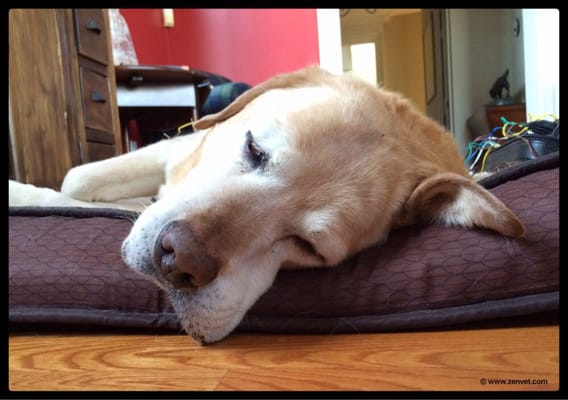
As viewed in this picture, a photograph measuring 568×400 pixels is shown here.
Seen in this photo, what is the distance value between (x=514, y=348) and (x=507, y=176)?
61 cm

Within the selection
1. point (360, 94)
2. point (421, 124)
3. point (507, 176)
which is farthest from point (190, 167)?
point (507, 176)

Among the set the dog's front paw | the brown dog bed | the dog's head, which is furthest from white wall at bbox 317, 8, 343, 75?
the brown dog bed

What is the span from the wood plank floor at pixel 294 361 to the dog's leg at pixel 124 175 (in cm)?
72

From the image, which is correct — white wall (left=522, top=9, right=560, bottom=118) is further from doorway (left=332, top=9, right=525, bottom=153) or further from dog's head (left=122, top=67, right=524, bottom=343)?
dog's head (left=122, top=67, right=524, bottom=343)

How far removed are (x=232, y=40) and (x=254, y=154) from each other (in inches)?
169

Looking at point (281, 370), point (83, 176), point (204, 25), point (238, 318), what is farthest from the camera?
point (204, 25)

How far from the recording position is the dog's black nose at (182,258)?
0.93 m

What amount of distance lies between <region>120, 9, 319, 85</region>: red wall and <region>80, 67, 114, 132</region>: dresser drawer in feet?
6.27

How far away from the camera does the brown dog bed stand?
3.55ft

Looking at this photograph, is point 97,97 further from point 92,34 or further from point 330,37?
point 330,37

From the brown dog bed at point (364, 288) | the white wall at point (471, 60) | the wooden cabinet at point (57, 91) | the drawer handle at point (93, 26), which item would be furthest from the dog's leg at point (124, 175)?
the white wall at point (471, 60)

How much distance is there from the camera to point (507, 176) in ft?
4.69

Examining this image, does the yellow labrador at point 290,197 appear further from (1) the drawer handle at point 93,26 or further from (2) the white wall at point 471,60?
(2) the white wall at point 471,60
